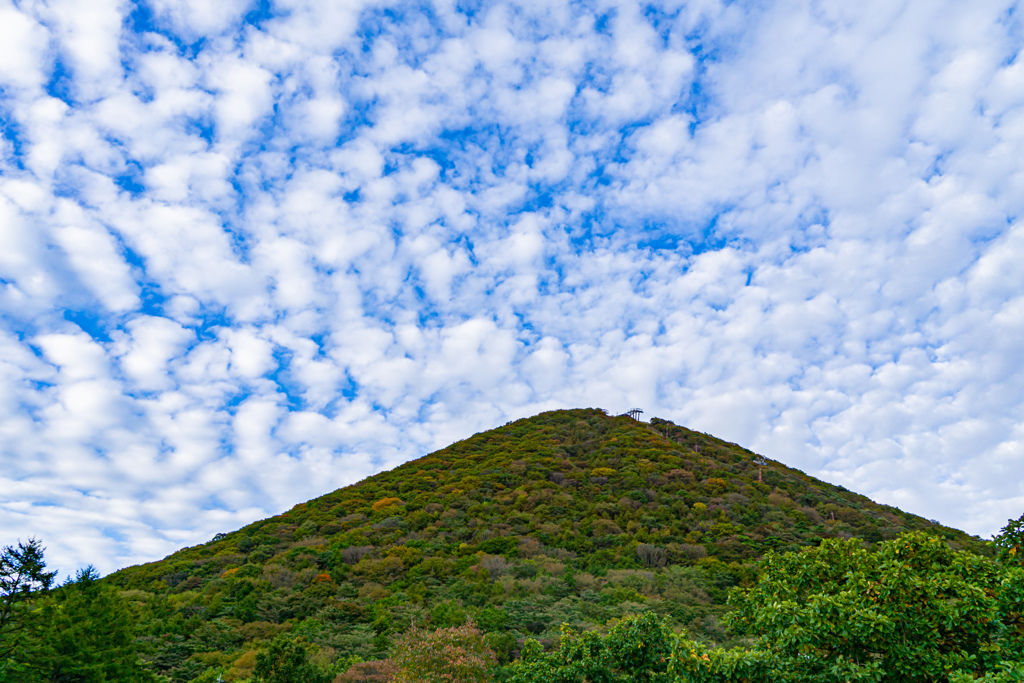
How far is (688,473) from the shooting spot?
120 feet

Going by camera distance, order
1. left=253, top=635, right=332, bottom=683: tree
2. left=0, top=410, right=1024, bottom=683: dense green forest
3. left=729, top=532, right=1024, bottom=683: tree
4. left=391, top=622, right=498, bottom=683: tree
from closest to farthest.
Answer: left=729, top=532, right=1024, bottom=683: tree → left=0, top=410, right=1024, bottom=683: dense green forest → left=391, top=622, right=498, bottom=683: tree → left=253, top=635, right=332, bottom=683: tree

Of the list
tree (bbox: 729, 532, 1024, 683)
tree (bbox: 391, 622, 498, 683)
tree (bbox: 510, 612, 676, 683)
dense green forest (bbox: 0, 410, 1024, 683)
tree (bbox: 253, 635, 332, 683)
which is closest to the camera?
tree (bbox: 729, 532, 1024, 683)

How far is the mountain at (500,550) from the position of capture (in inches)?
696

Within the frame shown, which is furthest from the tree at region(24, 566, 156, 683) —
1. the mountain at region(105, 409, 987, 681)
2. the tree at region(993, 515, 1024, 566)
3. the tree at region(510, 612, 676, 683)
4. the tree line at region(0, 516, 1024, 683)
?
the tree at region(993, 515, 1024, 566)

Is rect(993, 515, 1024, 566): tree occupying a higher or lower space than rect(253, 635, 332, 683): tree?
higher

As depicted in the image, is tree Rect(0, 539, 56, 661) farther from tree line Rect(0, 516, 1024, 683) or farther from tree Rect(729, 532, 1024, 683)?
tree Rect(729, 532, 1024, 683)

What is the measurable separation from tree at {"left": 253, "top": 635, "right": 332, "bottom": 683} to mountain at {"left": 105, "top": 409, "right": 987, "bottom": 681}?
1.51 meters

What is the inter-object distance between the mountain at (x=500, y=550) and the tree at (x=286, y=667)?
151 cm

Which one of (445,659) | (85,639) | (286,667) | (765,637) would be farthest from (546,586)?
(85,639)

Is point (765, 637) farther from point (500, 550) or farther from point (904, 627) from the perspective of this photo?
point (500, 550)

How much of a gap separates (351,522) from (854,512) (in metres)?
32.2

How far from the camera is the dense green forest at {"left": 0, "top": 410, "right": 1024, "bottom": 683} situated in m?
7.89

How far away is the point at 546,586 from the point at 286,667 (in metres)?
10.2

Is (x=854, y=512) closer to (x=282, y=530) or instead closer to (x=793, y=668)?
(x=793, y=668)
